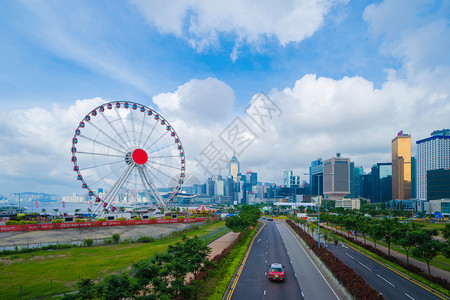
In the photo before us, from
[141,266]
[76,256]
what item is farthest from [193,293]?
[76,256]

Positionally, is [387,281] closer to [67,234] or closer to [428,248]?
[428,248]

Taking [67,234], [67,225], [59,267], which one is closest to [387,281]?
[59,267]

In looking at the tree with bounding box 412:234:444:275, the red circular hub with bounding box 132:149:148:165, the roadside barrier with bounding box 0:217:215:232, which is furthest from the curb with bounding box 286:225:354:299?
the red circular hub with bounding box 132:149:148:165

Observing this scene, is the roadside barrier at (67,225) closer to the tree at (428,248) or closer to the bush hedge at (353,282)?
the bush hedge at (353,282)

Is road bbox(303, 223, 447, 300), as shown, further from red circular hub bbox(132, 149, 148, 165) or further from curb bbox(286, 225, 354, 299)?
red circular hub bbox(132, 149, 148, 165)

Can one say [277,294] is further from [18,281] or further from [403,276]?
[18,281]

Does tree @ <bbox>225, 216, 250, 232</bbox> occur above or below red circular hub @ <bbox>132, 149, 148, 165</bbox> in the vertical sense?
below

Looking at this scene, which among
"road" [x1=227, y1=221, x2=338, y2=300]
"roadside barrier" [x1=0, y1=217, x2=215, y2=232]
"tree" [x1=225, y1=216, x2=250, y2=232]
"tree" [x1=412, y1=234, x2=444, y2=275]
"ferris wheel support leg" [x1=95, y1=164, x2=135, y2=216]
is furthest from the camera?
"ferris wheel support leg" [x1=95, y1=164, x2=135, y2=216]
